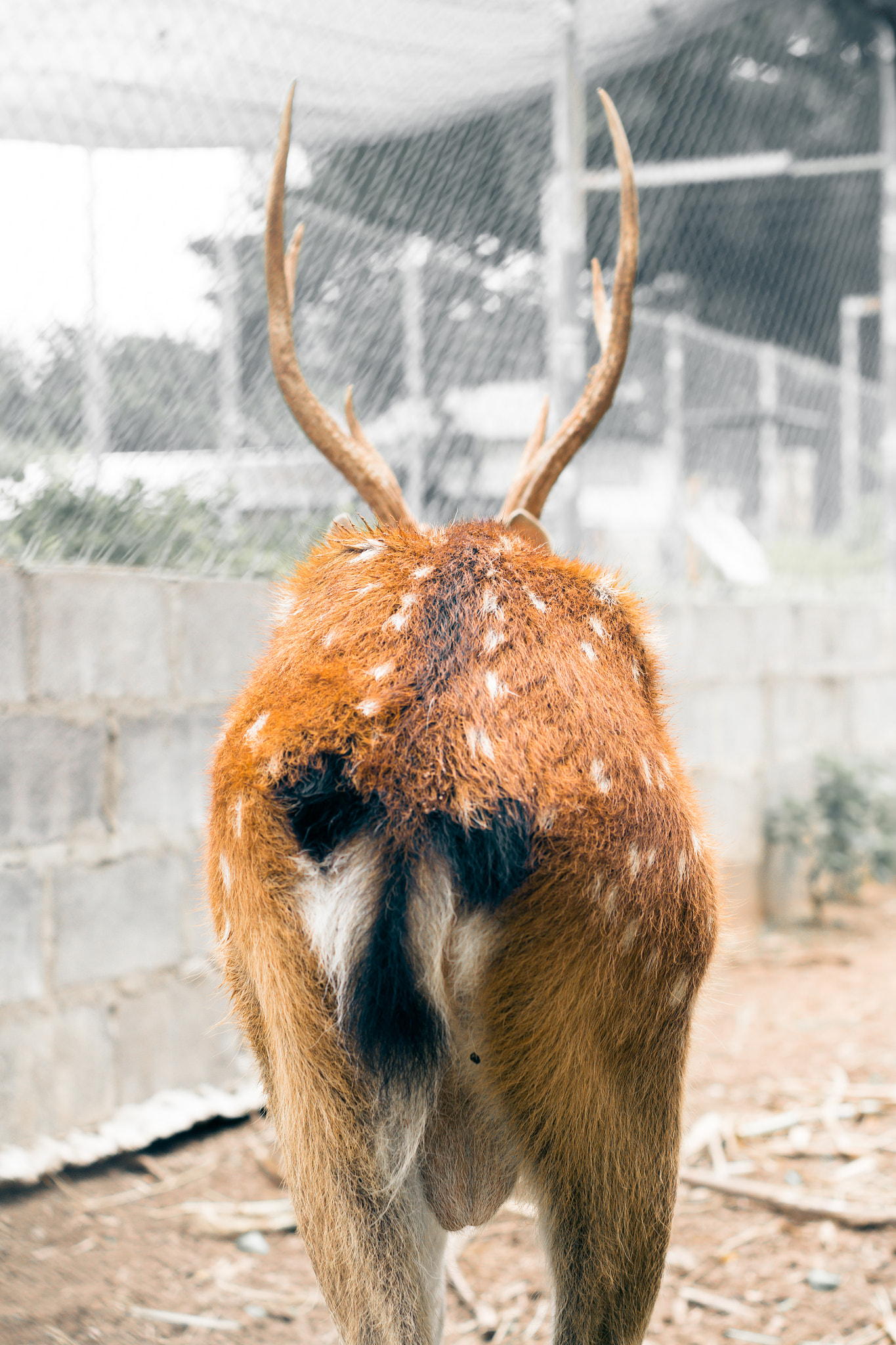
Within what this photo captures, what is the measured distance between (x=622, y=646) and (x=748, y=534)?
4.96 m

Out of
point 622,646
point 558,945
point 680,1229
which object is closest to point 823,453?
point 680,1229

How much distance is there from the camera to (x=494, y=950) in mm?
1503

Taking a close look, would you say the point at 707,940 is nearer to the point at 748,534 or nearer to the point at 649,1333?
the point at 649,1333

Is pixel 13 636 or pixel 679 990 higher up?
pixel 13 636

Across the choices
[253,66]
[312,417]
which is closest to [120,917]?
[312,417]

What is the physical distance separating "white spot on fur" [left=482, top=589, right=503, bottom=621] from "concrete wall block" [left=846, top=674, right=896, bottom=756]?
19.5 ft

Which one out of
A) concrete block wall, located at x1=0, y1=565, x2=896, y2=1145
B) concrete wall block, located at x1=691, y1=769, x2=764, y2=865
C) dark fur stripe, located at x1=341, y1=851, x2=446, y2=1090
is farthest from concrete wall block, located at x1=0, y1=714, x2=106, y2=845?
concrete wall block, located at x1=691, y1=769, x2=764, y2=865

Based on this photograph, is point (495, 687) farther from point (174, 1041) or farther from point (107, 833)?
point (174, 1041)

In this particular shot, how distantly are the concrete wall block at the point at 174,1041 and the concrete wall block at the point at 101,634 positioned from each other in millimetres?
867

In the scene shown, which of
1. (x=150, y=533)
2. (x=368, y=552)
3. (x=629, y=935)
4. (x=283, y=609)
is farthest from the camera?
(x=150, y=533)

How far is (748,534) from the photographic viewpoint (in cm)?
662

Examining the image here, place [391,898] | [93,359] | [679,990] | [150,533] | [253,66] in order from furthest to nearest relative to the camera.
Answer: [253,66] → [150,533] → [93,359] → [679,990] → [391,898]

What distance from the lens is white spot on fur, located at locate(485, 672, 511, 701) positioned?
1593mm

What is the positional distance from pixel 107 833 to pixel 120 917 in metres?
0.24
